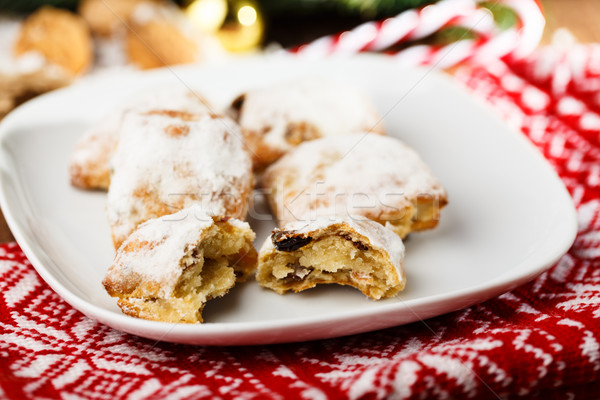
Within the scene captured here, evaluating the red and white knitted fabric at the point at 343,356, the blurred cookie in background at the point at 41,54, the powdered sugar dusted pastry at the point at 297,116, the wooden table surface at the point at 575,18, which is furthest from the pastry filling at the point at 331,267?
the wooden table surface at the point at 575,18

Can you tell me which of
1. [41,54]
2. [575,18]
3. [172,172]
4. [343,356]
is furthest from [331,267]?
[575,18]

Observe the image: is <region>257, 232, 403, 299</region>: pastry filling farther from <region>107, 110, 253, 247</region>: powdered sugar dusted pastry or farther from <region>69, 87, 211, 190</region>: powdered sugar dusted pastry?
<region>69, 87, 211, 190</region>: powdered sugar dusted pastry

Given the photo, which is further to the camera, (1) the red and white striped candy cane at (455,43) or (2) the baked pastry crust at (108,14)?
(2) the baked pastry crust at (108,14)

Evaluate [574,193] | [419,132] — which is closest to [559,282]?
[574,193]

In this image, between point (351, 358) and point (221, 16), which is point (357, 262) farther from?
point (221, 16)

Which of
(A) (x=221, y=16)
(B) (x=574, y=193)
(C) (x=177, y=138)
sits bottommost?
(B) (x=574, y=193)

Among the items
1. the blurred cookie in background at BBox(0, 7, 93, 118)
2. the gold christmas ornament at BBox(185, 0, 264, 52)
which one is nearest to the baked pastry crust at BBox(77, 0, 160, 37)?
the blurred cookie in background at BBox(0, 7, 93, 118)

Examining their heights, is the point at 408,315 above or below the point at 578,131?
below

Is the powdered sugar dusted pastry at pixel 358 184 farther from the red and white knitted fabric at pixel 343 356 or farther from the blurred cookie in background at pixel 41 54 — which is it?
the blurred cookie in background at pixel 41 54
